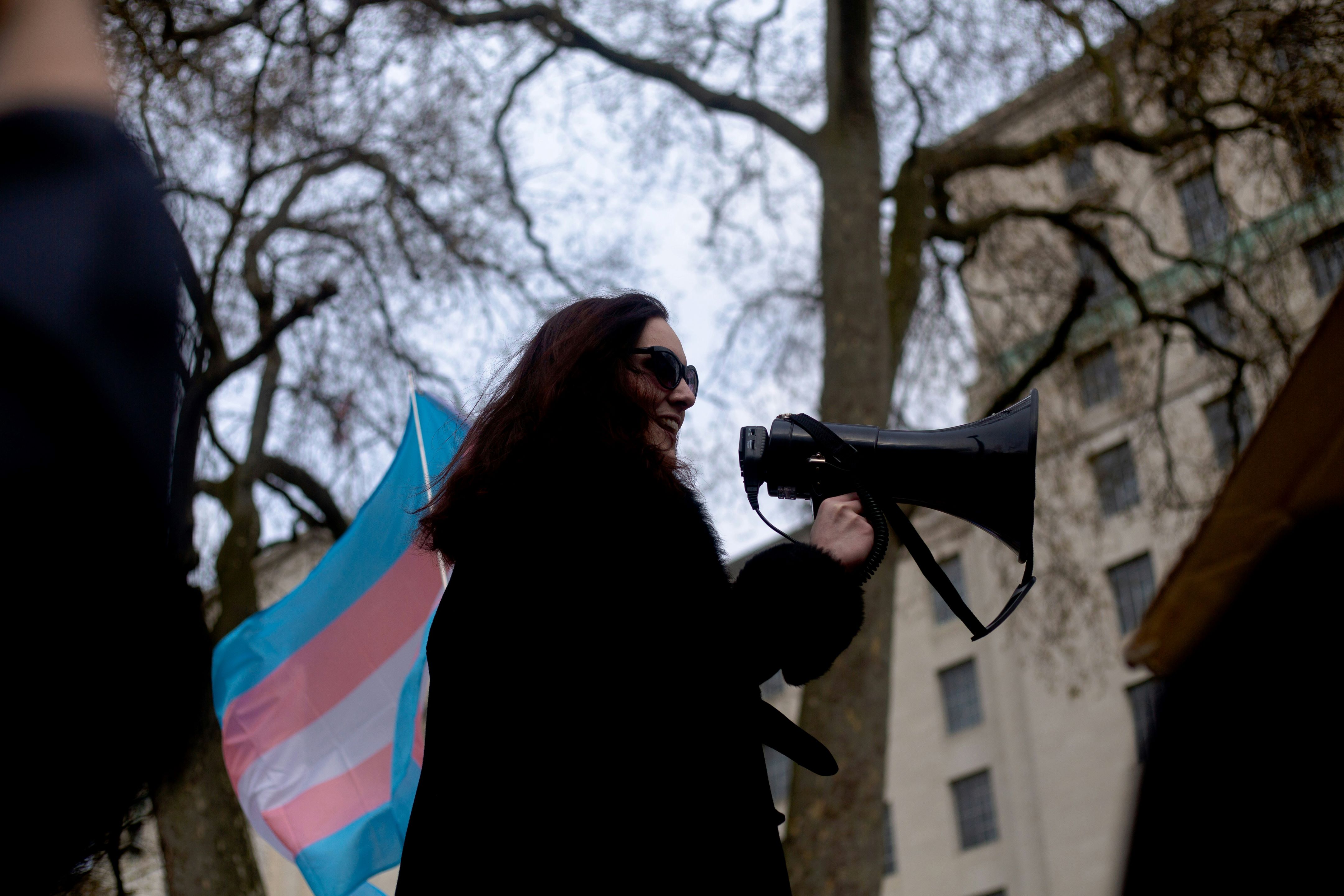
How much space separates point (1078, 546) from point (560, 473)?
29.6m

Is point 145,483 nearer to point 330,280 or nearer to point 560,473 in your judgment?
point 560,473

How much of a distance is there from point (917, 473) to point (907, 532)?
12cm

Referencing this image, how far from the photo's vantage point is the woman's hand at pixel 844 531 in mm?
2355

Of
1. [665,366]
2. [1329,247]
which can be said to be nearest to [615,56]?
[1329,247]

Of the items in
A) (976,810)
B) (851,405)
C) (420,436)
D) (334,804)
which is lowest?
(334,804)

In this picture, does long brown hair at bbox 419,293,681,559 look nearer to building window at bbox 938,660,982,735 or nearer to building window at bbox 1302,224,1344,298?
building window at bbox 1302,224,1344,298

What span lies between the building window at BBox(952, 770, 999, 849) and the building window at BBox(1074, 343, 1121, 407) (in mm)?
11655

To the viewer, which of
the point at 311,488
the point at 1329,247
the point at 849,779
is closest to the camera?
the point at 849,779

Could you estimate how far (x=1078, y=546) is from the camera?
30.2 meters

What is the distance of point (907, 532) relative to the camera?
256 cm

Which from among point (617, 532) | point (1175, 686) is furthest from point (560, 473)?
point (1175, 686)

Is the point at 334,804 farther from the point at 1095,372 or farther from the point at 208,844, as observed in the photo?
the point at 1095,372

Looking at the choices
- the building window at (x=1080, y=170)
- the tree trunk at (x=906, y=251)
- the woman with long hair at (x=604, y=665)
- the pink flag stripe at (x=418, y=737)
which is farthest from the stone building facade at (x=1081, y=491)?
the pink flag stripe at (x=418, y=737)

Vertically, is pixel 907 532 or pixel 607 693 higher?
pixel 907 532
